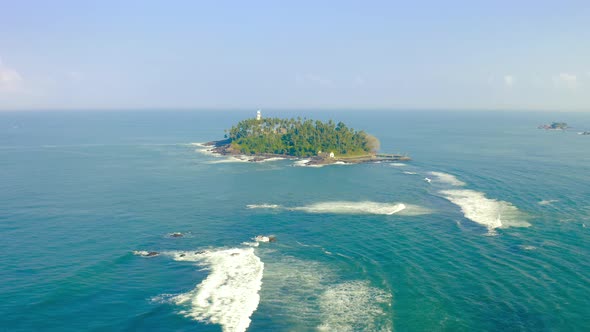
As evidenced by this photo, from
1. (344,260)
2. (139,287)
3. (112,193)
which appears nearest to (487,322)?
(344,260)

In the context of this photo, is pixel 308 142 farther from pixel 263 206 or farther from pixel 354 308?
pixel 354 308

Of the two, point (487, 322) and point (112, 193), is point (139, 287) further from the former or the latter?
point (112, 193)

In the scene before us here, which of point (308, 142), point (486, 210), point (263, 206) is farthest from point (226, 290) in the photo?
point (308, 142)

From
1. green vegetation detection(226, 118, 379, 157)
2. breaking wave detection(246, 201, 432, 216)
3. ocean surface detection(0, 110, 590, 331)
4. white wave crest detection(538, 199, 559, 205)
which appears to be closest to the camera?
ocean surface detection(0, 110, 590, 331)

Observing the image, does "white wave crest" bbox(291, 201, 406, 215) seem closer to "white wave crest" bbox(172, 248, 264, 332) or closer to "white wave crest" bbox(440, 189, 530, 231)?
"white wave crest" bbox(440, 189, 530, 231)

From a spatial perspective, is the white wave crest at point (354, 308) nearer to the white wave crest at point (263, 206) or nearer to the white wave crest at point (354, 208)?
the white wave crest at point (354, 208)

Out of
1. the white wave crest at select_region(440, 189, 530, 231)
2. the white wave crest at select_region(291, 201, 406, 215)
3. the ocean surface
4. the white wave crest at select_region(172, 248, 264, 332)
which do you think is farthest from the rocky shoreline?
the white wave crest at select_region(172, 248, 264, 332)
